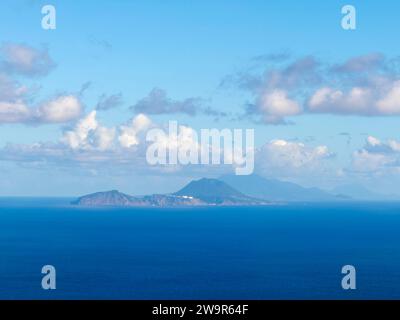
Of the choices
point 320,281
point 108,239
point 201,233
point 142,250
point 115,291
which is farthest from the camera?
point 201,233

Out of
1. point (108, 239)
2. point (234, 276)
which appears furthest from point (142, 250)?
point (234, 276)

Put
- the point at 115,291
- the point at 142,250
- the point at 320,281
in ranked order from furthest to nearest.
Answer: the point at 142,250
the point at 320,281
the point at 115,291

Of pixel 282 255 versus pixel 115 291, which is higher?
pixel 282 255

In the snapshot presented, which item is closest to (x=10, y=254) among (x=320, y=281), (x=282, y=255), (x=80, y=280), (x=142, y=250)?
(x=142, y=250)

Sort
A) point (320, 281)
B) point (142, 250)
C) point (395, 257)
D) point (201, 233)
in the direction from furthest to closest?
point (201, 233), point (142, 250), point (395, 257), point (320, 281)
